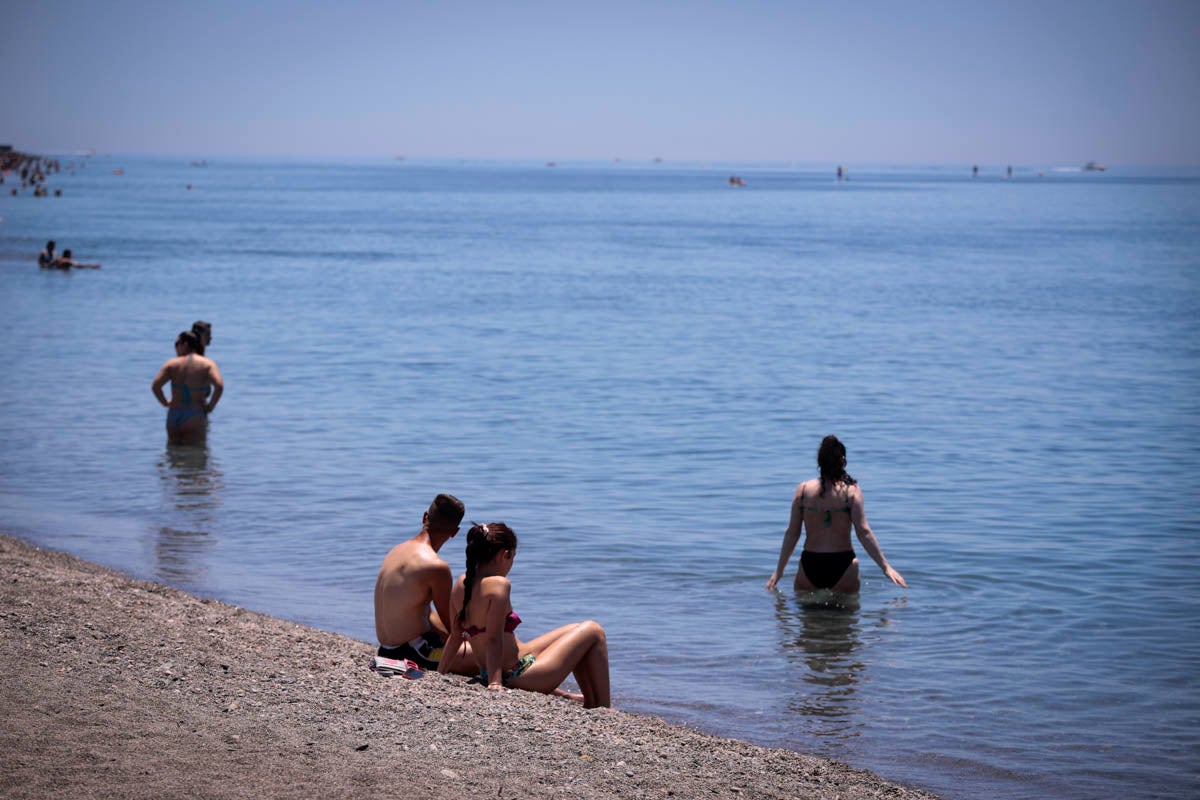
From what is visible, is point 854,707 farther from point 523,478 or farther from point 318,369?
point 318,369

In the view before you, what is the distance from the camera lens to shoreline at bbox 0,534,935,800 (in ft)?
17.3

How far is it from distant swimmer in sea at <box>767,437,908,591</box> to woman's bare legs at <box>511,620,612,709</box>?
3044mm

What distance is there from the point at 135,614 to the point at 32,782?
2.99 m

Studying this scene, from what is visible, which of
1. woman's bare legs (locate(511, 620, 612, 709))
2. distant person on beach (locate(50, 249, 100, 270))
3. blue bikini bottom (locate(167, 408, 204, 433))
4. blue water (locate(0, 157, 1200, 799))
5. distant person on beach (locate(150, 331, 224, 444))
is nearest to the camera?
woman's bare legs (locate(511, 620, 612, 709))

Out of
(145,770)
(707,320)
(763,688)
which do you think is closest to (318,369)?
(707,320)

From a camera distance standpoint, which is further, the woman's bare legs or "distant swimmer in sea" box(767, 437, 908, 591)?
"distant swimmer in sea" box(767, 437, 908, 591)

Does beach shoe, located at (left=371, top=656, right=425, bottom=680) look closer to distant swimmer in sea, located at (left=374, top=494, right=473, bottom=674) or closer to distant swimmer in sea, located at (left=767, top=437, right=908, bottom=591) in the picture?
distant swimmer in sea, located at (left=374, top=494, right=473, bottom=674)

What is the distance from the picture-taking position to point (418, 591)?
7.07 m

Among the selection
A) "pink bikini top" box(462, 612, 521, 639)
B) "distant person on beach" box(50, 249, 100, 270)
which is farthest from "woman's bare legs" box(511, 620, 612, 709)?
"distant person on beach" box(50, 249, 100, 270)

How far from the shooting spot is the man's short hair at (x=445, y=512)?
700 centimetres

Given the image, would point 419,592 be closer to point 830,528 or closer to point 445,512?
point 445,512

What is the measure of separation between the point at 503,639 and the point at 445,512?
78cm

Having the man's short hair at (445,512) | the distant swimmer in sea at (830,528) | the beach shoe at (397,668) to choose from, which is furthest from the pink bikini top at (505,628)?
the distant swimmer in sea at (830,528)

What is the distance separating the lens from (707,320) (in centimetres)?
3183
